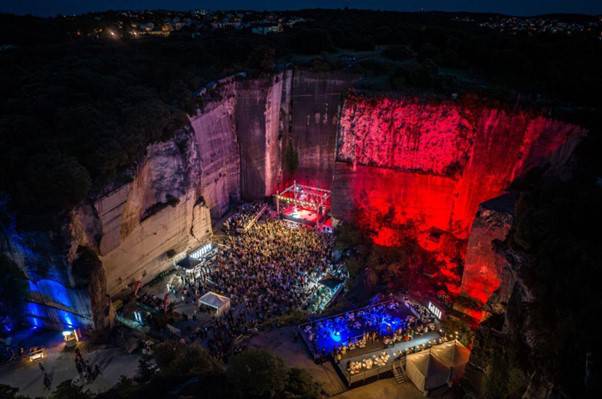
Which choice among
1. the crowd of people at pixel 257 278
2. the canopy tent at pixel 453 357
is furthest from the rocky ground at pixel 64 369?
the canopy tent at pixel 453 357

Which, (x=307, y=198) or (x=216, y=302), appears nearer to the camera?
(x=216, y=302)

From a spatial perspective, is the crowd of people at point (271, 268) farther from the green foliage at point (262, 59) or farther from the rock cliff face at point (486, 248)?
the green foliage at point (262, 59)

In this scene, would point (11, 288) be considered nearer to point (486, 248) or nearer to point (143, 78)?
point (143, 78)

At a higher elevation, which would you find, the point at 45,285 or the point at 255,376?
the point at 255,376

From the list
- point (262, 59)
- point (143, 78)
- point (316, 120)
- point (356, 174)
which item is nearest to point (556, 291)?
point (356, 174)

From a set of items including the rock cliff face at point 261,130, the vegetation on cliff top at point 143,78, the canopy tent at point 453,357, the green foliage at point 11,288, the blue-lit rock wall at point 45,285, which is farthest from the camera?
the rock cliff face at point 261,130

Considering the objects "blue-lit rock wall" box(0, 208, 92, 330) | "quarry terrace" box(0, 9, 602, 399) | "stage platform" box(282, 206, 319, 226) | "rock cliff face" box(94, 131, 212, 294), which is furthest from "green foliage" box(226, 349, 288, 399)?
"stage platform" box(282, 206, 319, 226)
